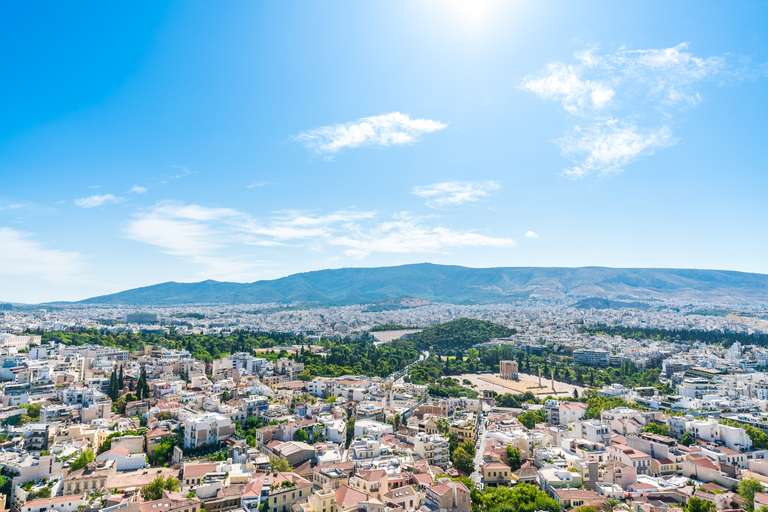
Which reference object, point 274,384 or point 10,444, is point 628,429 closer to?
point 274,384

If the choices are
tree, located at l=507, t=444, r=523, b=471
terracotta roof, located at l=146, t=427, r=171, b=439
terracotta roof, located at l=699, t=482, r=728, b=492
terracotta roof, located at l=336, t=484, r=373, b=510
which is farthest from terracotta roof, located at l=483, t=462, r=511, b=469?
terracotta roof, located at l=146, t=427, r=171, b=439

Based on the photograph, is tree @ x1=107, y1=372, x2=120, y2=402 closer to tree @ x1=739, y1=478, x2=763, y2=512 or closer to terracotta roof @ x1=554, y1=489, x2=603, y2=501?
terracotta roof @ x1=554, y1=489, x2=603, y2=501

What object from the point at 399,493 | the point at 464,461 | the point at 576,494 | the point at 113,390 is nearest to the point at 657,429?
the point at 576,494

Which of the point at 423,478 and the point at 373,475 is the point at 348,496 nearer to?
the point at 373,475

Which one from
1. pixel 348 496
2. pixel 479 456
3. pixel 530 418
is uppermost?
pixel 348 496

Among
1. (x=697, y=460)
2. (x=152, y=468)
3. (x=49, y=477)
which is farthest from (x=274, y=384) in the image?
(x=697, y=460)

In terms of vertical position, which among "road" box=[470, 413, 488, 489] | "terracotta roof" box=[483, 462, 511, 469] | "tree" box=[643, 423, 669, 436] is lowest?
"road" box=[470, 413, 488, 489]
